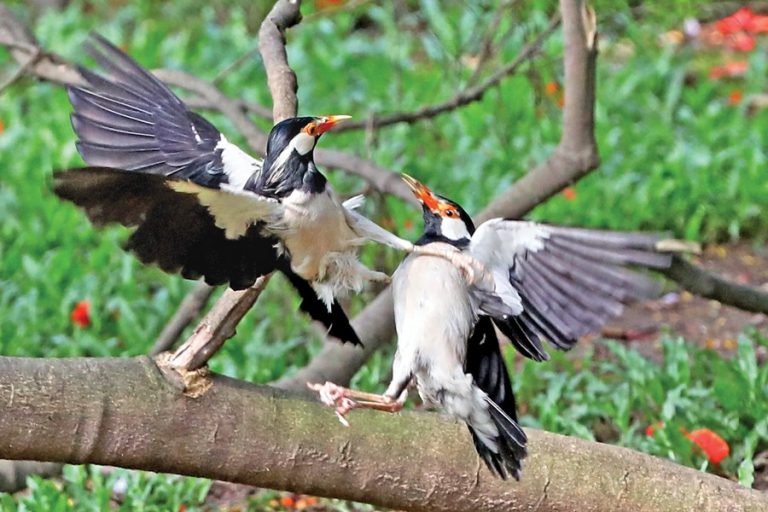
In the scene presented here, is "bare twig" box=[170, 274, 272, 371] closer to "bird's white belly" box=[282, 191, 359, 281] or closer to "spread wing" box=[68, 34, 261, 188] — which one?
"bird's white belly" box=[282, 191, 359, 281]

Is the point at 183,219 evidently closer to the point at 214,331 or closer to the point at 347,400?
the point at 214,331

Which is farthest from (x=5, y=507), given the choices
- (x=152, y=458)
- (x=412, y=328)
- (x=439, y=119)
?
(x=439, y=119)

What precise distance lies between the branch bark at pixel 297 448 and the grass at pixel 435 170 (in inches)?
34.6

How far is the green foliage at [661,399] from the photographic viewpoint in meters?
4.40

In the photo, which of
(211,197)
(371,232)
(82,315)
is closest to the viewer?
(211,197)

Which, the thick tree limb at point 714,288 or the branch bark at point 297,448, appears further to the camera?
the thick tree limb at point 714,288

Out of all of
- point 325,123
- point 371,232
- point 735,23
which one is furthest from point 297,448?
point 735,23

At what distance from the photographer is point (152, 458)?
116 inches

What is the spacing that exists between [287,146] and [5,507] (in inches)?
67.4

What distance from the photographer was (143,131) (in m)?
3.64

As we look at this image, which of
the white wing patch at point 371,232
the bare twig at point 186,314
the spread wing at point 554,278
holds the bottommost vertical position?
the bare twig at point 186,314

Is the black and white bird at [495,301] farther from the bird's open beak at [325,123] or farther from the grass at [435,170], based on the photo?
the grass at [435,170]

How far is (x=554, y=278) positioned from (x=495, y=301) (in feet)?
0.55

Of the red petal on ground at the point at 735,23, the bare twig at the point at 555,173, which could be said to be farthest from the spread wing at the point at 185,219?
the red petal on ground at the point at 735,23
